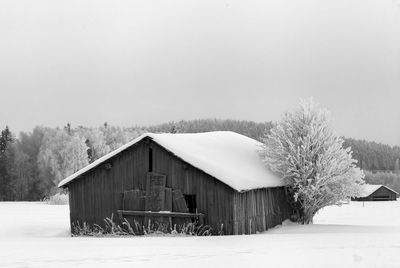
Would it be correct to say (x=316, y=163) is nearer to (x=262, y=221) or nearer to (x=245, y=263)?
(x=262, y=221)

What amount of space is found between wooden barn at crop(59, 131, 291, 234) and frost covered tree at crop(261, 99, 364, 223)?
4.35ft

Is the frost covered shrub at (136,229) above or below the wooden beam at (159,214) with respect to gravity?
below

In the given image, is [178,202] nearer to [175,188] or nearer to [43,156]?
[175,188]

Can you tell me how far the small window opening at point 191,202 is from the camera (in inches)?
976

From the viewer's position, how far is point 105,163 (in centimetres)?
2669

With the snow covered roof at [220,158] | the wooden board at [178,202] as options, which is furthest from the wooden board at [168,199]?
the snow covered roof at [220,158]

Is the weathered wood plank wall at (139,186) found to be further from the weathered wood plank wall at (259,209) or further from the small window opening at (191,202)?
the weathered wood plank wall at (259,209)

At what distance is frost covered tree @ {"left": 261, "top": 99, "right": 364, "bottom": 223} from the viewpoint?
95.7 feet

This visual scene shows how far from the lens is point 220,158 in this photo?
27219mm

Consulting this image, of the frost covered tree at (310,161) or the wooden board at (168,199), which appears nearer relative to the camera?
the wooden board at (168,199)

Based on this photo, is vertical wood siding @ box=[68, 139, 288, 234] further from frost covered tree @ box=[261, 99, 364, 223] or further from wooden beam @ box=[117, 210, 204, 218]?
frost covered tree @ box=[261, 99, 364, 223]

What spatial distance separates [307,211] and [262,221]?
16.2 ft

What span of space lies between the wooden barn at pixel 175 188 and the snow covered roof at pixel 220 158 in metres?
0.05

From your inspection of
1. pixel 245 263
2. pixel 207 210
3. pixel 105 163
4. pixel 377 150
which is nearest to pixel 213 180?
pixel 207 210
